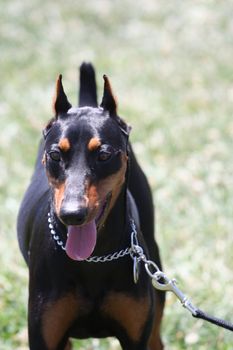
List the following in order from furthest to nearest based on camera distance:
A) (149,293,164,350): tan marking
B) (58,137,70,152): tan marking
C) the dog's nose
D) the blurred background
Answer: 1. the blurred background
2. (149,293,164,350): tan marking
3. (58,137,70,152): tan marking
4. the dog's nose

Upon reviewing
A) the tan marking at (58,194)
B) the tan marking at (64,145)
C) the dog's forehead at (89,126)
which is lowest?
the tan marking at (58,194)

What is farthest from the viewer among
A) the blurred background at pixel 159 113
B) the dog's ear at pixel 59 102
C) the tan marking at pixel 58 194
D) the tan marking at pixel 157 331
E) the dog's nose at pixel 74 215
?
the blurred background at pixel 159 113

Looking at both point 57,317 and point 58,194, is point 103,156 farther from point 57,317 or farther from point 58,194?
point 57,317

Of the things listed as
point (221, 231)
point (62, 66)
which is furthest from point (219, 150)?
point (62, 66)

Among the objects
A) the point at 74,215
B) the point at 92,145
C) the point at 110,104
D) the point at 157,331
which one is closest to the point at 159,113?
the point at 157,331

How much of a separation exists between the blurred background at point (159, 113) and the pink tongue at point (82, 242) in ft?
5.60

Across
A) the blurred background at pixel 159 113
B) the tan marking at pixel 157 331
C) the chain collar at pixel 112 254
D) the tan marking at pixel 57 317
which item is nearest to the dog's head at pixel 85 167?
the chain collar at pixel 112 254

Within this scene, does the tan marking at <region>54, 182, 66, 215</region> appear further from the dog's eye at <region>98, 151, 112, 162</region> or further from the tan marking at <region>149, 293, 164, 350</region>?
the tan marking at <region>149, 293, 164, 350</region>

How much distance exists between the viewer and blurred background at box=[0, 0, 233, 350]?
528 centimetres

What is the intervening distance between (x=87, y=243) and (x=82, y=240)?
0.08 feet

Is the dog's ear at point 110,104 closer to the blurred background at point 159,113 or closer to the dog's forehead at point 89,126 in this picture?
the dog's forehead at point 89,126

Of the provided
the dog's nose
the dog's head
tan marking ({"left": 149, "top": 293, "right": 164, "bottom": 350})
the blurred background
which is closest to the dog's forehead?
the dog's head

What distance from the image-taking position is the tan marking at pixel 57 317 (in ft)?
11.6

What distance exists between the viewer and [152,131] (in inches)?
327
